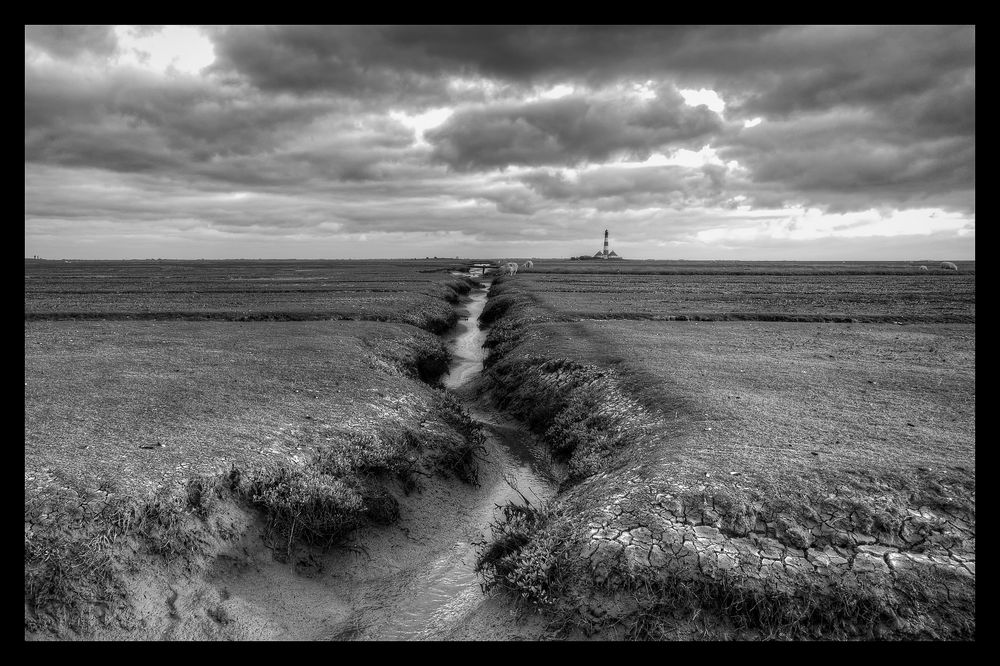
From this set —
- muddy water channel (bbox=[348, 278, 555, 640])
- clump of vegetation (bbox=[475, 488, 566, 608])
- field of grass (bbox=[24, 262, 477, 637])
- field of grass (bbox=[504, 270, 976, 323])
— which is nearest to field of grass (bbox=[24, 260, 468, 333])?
field of grass (bbox=[504, 270, 976, 323])

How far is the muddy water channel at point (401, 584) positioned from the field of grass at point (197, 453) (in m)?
0.56

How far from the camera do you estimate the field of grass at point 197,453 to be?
9117mm

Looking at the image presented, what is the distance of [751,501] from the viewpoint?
10664mm

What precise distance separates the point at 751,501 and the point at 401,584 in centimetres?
753

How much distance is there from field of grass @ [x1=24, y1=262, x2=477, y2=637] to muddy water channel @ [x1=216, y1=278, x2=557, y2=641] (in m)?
0.56

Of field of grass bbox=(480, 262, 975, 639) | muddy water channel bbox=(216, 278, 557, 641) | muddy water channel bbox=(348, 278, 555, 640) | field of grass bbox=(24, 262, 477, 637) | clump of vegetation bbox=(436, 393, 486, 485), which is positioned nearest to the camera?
field of grass bbox=(480, 262, 975, 639)

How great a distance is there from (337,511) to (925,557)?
11.7 m

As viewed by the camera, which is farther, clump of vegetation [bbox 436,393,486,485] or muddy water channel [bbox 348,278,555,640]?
clump of vegetation [bbox 436,393,486,485]

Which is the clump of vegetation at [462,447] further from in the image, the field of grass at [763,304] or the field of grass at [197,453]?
the field of grass at [763,304]

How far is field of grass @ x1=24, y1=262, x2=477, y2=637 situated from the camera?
359 inches

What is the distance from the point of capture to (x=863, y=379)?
19953mm

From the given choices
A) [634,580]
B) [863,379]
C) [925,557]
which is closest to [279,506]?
[634,580]

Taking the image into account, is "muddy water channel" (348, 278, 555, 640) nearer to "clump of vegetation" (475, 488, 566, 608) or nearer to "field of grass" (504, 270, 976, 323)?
"clump of vegetation" (475, 488, 566, 608)
